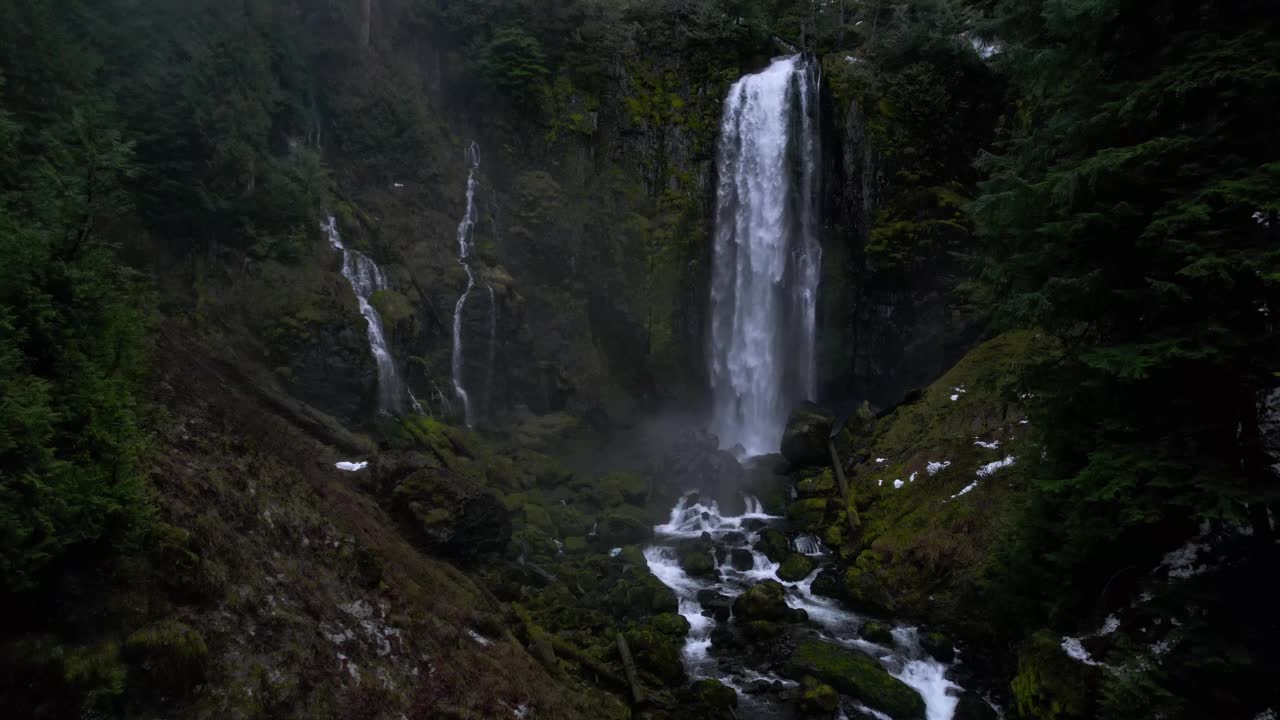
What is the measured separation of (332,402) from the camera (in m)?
17.0

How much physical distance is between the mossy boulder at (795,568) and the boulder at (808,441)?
18.2 ft

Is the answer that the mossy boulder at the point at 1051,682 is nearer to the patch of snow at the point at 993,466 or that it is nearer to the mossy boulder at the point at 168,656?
the patch of snow at the point at 993,466

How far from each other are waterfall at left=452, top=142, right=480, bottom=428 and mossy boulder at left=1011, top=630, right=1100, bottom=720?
1833 cm

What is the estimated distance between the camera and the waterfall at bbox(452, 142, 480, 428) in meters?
23.4

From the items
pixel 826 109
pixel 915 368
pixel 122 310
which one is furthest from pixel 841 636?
pixel 826 109

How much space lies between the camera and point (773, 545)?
17234 mm

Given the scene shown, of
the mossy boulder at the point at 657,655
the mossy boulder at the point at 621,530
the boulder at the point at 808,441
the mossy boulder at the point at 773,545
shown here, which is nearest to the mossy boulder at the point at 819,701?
the mossy boulder at the point at 657,655

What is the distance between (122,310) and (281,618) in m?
3.25

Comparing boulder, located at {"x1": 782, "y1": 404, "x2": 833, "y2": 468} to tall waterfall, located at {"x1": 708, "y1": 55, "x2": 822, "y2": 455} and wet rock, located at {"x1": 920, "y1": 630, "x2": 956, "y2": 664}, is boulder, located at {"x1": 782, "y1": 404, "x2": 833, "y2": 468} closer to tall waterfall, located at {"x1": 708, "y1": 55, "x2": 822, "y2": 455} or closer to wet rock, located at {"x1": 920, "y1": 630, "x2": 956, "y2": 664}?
tall waterfall, located at {"x1": 708, "y1": 55, "x2": 822, "y2": 455}

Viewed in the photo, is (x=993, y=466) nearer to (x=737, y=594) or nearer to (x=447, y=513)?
(x=737, y=594)

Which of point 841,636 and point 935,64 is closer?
point 841,636

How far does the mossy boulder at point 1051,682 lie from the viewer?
733 centimetres

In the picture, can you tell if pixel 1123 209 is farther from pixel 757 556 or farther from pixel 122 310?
pixel 757 556

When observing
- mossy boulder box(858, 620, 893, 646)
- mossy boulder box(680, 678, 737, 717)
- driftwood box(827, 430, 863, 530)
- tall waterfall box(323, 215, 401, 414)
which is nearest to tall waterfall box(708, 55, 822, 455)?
driftwood box(827, 430, 863, 530)
